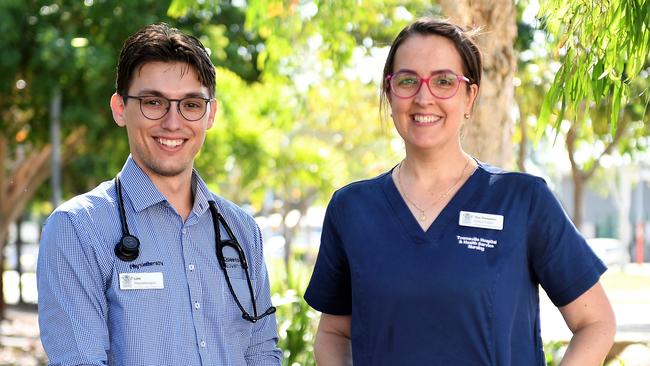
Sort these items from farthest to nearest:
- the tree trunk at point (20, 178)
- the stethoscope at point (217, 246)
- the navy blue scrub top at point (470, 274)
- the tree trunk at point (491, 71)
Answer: the tree trunk at point (20, 178)
the tree trunk at point (491, 71)
the stethoscope at point (217, 246)
the navy blue scrub top at point (470, 274)

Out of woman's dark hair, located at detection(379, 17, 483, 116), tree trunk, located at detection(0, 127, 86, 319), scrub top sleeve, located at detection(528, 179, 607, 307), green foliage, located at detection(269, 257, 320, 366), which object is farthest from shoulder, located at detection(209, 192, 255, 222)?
tree trunk, located at detection(0, 127, 86, 319)

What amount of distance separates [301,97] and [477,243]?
815 cm

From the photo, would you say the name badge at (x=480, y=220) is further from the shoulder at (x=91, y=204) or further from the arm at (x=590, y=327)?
the shoulder at (x=91, y=204)

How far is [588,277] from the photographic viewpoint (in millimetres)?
2939

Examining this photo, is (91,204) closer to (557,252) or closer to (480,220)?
(480,220)

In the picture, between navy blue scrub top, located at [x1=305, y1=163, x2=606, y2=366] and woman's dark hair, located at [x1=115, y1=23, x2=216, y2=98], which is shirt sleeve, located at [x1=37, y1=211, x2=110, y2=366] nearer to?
woman's dark hair, located at [x1=115, y1=23, x2=216, y2=98]

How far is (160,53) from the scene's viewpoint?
3281 millimetres

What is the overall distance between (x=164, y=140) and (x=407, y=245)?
844 millimetres

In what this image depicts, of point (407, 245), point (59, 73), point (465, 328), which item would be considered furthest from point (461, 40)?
point (59, 73)

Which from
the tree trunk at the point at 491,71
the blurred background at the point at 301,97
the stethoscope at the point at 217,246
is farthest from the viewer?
the tree trunk at the point at 491,71

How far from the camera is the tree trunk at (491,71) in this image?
6.31 m

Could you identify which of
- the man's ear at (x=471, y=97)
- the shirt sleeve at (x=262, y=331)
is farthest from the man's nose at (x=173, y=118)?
the man's ear at (x=471, y=97)

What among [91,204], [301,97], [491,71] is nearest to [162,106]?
[91,204]

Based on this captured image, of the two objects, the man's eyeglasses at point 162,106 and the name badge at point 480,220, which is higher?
the man's eyeglasses at point 162,106
